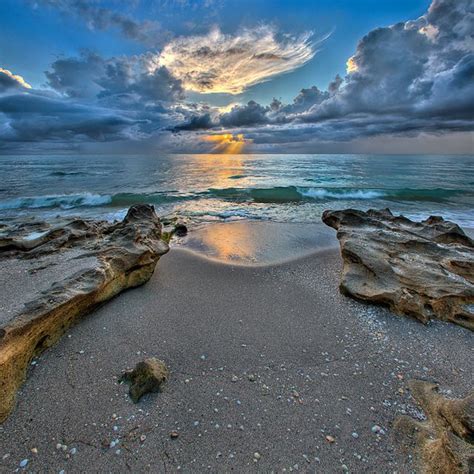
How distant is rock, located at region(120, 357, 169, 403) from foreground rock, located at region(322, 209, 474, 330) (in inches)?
140

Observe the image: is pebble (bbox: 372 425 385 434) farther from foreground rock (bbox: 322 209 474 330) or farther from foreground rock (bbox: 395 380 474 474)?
foreground rock (bbox: 322 209 474 330)

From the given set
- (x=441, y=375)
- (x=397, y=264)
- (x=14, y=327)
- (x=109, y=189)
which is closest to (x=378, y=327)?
(x=441, y=375)

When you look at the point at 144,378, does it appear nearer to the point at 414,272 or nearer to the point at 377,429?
the point at 377,429

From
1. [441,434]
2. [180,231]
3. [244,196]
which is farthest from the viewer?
[244,196]

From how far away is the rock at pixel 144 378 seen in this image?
2992 mm

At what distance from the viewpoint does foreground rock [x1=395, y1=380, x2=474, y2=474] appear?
2.13 meters

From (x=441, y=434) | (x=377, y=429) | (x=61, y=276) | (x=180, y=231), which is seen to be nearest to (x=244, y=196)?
(x=180, y=231)

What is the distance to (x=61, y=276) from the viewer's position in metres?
4.75

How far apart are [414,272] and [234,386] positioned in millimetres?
4036

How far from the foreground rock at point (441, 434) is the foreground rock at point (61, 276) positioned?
3936 millimetres

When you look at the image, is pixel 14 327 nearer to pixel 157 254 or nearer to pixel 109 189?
pixel 157 254

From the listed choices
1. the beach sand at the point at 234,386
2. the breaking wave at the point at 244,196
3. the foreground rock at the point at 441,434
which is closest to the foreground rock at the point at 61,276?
the beach sand at the point at 234,386

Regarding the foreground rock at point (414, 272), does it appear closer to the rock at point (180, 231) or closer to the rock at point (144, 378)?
the rock at point (144, 378)

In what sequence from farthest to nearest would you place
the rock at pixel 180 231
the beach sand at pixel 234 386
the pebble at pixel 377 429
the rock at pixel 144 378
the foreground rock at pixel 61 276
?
the rock at pixel 180 231 → the foreground rock at pixel 61 276 → the rock at pixel 144 378 → the pebble at pixel 377 429 → the beach sand at pixel 234 386
